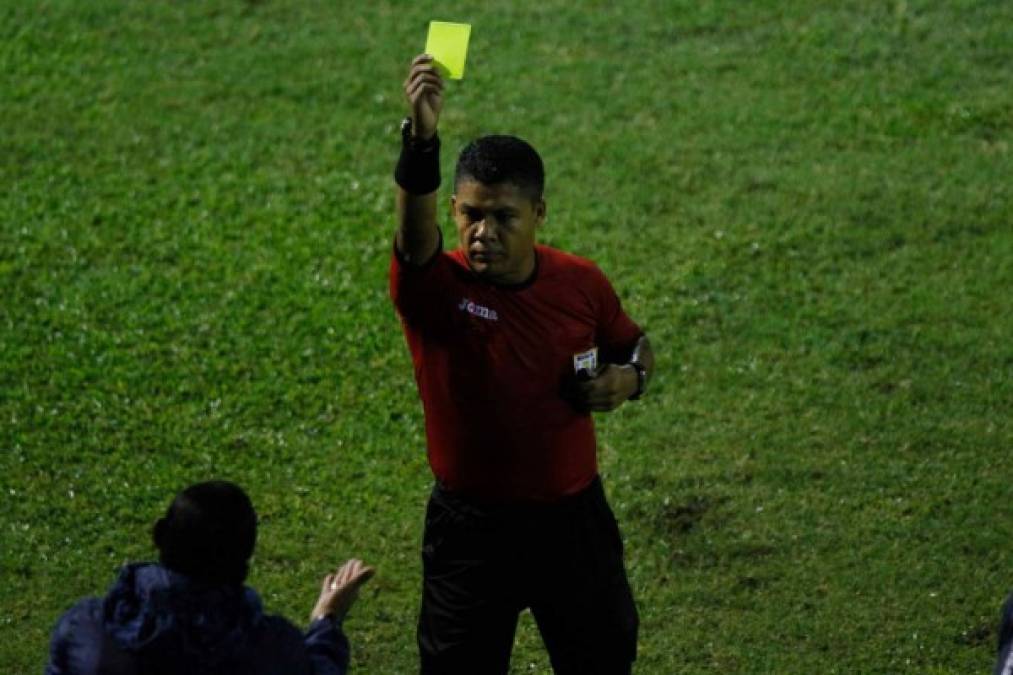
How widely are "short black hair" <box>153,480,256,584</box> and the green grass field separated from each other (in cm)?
317

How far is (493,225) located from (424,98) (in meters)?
0.63

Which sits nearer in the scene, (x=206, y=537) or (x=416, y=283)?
(x=206, y=537)

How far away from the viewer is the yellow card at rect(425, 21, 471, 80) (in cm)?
689

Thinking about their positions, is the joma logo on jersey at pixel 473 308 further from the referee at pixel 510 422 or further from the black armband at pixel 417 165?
the black armband at pixel 417 165

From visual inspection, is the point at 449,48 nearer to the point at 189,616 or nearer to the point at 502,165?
the point at 502,165

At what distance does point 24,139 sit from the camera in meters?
13.0

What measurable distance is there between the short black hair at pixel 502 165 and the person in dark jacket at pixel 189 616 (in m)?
1.71

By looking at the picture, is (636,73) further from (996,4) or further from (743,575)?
(743,575)

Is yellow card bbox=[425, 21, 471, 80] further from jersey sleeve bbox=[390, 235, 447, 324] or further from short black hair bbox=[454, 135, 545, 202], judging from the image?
jersey sleeve bbox=[390, 235, 447, 324]

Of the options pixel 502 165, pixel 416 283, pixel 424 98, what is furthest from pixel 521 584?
pixel 424 98

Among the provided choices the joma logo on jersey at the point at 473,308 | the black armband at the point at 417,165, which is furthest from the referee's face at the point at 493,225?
the black armband at the point at 417,165

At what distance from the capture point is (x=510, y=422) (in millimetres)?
7156

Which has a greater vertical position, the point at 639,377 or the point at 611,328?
the point at 611,328

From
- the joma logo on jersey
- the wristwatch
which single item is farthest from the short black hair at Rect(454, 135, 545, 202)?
the wristwatch
